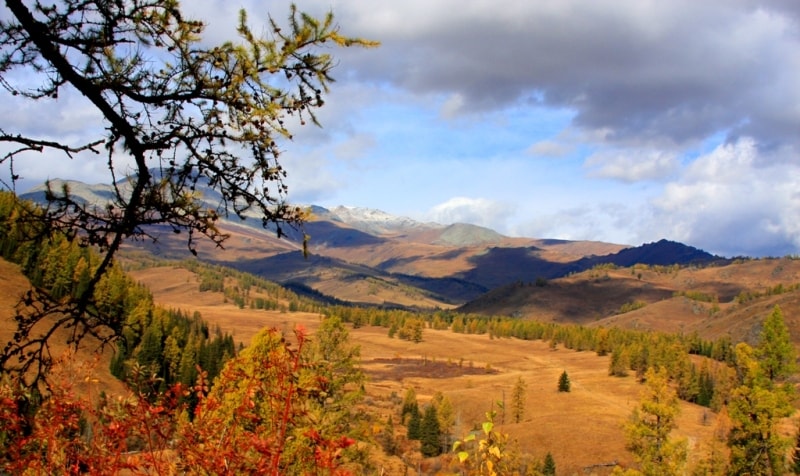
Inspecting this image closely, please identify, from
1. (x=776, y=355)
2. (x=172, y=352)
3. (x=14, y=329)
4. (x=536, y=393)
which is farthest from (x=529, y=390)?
(x=14, y=329)

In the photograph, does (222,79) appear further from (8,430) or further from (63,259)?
(63,259)

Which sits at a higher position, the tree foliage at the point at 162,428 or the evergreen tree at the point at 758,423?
the tree foliage at the point at 162,428

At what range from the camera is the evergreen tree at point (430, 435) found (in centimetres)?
7188

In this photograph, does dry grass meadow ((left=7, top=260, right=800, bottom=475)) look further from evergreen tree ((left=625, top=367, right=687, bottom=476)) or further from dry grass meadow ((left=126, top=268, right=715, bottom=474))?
evergreen tree ((left=625, top=367, right=687, bottom=476))

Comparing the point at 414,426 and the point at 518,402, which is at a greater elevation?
the point at 518,402

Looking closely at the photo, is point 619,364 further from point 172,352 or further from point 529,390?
point 172,352

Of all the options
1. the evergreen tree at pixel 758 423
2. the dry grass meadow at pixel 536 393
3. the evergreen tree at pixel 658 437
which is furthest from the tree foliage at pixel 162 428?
the evergreen tree at pixel 758 423

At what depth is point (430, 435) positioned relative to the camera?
239ft

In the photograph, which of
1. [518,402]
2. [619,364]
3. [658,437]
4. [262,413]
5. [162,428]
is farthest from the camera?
[619,364]

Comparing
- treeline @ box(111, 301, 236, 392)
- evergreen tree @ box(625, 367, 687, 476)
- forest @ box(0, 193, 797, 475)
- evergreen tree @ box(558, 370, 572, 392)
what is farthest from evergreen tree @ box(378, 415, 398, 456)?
evergreen tree @ box(558, 370, 572, 392)

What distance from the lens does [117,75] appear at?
5727 millimetres

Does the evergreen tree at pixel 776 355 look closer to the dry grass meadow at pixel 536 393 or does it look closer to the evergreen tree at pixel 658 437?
the evergreen tree at pixel 658 437

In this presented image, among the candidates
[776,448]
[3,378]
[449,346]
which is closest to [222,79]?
[3,378]

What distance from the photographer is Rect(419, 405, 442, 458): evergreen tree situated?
71.9 m
